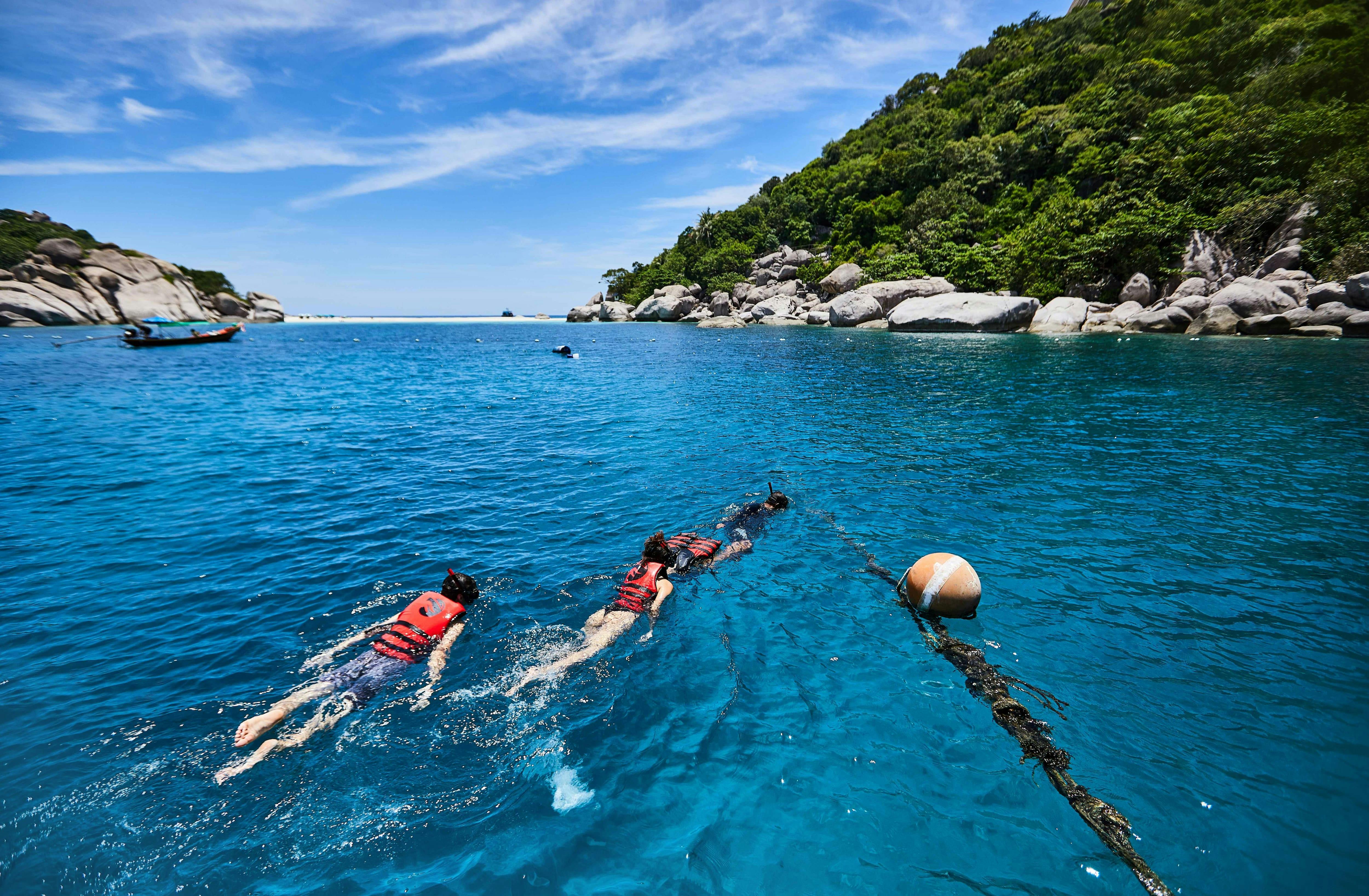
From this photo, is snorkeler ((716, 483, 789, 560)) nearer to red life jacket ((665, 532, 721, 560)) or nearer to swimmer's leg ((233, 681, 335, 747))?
red life jacket ((665, 532, 721, 560))

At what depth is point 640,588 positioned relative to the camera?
8.53 m

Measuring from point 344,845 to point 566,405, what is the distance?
22436mm

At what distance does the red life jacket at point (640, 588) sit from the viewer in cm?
831

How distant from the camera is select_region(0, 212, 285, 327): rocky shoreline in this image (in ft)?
256

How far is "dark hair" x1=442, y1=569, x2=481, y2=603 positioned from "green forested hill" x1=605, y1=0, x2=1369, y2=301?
180 feet

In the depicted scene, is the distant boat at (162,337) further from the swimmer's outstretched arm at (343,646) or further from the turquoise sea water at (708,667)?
the swimmer's outstretched arm at (343,646)

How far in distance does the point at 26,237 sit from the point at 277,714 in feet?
479

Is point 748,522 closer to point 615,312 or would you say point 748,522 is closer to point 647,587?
point 647,587

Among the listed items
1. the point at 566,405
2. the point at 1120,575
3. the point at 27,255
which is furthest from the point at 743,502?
the point at 27,255

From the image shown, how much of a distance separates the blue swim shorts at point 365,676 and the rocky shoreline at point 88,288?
107031 mm

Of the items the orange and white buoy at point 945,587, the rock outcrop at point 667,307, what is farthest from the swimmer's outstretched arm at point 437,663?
the rock outcrop at point 667,307

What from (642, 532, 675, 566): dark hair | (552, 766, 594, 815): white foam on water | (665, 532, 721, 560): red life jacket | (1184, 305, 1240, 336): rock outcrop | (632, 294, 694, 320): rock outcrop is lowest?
(552, 766, 594, 815): white foam on water

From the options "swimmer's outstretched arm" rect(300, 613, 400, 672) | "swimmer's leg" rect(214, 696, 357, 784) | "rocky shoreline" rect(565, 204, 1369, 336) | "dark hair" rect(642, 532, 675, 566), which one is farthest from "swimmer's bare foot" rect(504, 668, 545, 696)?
"rocky shoreline" rect(565, 204, 1369, 336)

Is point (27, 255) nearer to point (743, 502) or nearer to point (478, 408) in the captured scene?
point (478, 408)
